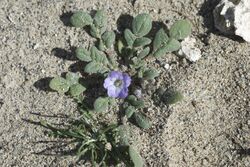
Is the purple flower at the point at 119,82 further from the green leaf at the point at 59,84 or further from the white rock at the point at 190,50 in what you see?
the white rock at the point at 190,50

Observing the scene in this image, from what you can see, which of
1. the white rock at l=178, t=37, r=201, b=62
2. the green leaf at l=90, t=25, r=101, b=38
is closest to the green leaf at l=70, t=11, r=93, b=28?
the green leaf at l=90, t=25, r=101, b=38

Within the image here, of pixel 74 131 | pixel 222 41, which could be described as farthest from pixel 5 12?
pixel 222 41

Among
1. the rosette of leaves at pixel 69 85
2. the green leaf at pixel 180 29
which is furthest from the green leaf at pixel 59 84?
the green leaf at pixel 180 29

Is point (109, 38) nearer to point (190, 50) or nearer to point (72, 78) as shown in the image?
point (72, 78)

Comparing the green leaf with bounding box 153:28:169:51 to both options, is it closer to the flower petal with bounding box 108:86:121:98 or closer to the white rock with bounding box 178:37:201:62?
the white rock with bounding box 178:37:201:62

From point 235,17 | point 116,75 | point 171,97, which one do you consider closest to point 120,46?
point 116,75

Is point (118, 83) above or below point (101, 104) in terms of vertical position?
above
